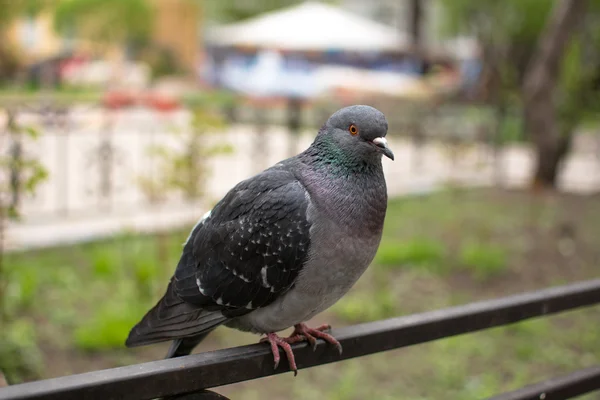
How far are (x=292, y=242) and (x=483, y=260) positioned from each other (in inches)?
155

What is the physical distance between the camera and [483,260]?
5.55 m

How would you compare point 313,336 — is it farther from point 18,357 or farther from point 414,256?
point 414,256

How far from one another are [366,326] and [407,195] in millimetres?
6845

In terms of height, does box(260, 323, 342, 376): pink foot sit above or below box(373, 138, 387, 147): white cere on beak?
below

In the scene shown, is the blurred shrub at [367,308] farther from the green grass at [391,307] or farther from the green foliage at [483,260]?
the green foliage at [483,260]

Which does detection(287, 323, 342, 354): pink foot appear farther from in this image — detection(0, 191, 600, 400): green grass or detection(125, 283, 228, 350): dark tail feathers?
detection(0, 191, 600, 400): green grass

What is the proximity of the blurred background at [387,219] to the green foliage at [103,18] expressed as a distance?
3188 mm

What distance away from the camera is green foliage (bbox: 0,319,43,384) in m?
3.45

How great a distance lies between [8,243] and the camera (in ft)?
12.7

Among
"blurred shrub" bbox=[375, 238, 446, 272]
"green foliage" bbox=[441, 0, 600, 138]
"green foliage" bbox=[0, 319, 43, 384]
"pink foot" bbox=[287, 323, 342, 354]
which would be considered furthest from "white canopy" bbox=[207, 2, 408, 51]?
"pink foot" bbox=[287, 323, 342, 354]

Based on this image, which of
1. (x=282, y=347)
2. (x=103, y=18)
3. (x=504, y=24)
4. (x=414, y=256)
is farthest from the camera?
(x=103, y=18)

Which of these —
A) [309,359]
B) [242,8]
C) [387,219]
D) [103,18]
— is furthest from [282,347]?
[242,8]

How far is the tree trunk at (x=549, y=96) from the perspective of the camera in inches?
316

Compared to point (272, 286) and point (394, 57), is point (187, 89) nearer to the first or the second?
point (394, 57)
